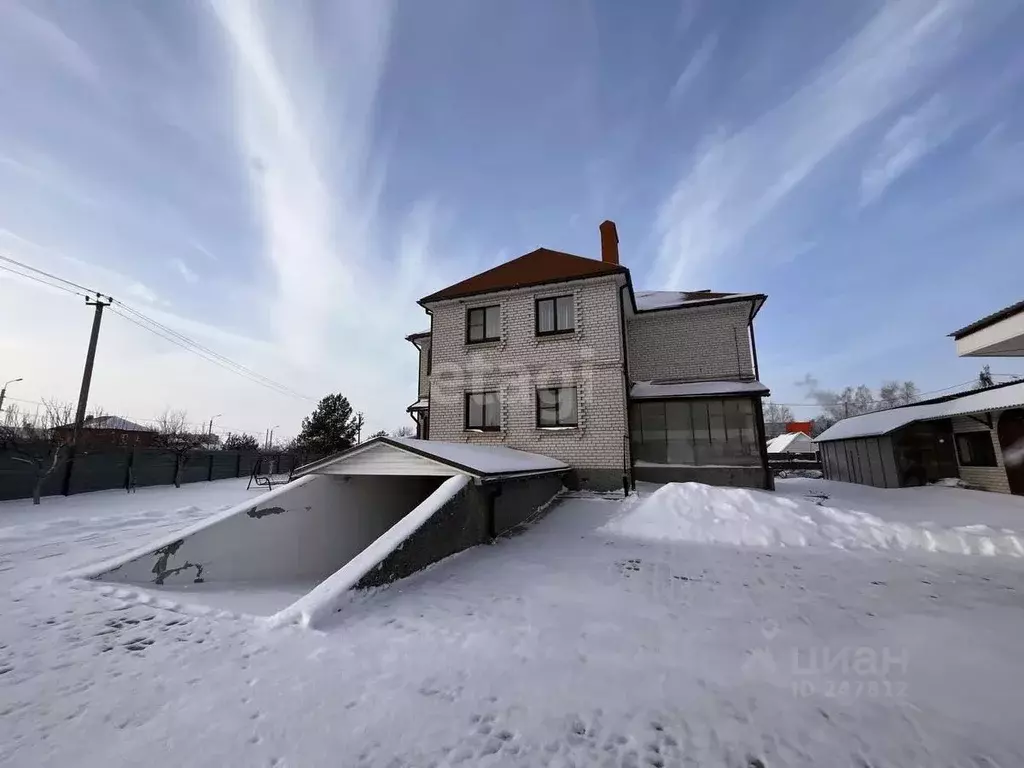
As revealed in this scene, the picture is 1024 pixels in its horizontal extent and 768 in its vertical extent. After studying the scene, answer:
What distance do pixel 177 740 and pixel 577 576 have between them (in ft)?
13.6

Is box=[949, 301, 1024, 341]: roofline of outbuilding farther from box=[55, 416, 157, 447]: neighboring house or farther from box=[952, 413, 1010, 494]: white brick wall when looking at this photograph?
box=[55, 416, 157, 447]: neighboring house

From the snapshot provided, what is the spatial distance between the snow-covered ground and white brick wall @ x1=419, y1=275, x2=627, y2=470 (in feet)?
21.2

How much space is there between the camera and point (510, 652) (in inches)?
130

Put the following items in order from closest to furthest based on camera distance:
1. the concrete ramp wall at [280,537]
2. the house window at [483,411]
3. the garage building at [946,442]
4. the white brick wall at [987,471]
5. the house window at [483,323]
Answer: the concrete ramp wall at [280,537] → the garage building at [946,442] → the white brick wall at [987,471] → the house window at [483,411] → the house window at [483,323]

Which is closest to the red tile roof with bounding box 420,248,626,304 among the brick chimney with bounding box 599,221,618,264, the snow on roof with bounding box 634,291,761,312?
the brick chimney with bounding box 599,221,618,264

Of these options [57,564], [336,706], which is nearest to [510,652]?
[336,706]

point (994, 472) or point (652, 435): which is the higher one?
point (652, 435)

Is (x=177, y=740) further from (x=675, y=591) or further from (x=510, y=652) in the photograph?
(x=675, y=591)

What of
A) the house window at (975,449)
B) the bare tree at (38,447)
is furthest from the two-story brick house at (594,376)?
the bare tree at (38,447)

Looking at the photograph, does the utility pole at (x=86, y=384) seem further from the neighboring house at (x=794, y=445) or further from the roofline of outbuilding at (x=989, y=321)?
the neighboring house at (x=794, y=445)

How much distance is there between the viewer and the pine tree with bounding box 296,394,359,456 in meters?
30.2

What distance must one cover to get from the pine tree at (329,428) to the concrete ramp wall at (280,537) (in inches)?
907

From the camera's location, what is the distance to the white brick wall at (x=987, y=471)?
12.3 meters

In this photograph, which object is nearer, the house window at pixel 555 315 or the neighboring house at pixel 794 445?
the house window at pixel 555 315
